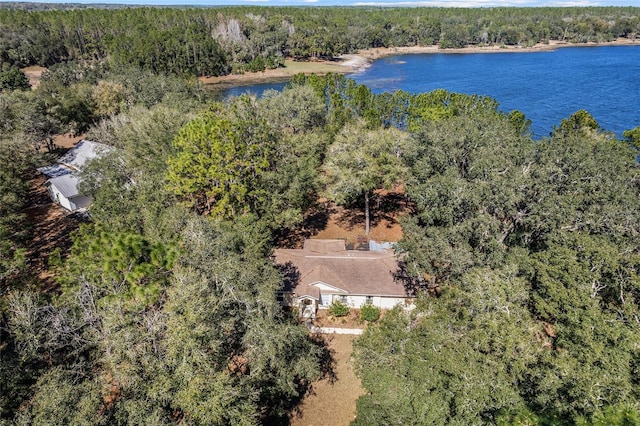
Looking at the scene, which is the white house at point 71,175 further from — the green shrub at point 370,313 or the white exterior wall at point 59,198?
the green shrub at point 370,313

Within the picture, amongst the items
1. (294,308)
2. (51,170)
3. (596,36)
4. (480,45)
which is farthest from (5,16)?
(596,36)

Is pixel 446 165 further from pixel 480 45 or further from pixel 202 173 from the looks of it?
pixel 480 45

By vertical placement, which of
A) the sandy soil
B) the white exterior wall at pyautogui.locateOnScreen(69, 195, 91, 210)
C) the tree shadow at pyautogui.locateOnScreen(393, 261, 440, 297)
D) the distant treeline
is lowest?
the tree shadow at pyautogui.locateOnScreen(393, 261, 440, 297)

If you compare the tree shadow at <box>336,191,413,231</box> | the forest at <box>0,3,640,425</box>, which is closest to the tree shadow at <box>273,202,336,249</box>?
the tree shadow at <box>336,191,413,231</box>

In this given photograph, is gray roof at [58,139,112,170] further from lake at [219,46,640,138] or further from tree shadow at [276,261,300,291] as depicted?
lake at [219,46,640,138]

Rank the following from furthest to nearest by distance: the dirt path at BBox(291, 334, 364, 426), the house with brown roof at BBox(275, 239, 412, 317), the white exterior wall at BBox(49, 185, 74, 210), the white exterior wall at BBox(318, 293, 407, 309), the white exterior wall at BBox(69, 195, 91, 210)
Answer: the white exterior wall at BBox(49, 185, 74, 210) → the white exterior wall at BBox(69, 195, 91, 210) → the white exterior wall at BBox(318, 293, 407, 309) → the house with brown roof at BBox(275, 239, 412, 317) → the dirt path at BBox(291, 334, 364, 426)
